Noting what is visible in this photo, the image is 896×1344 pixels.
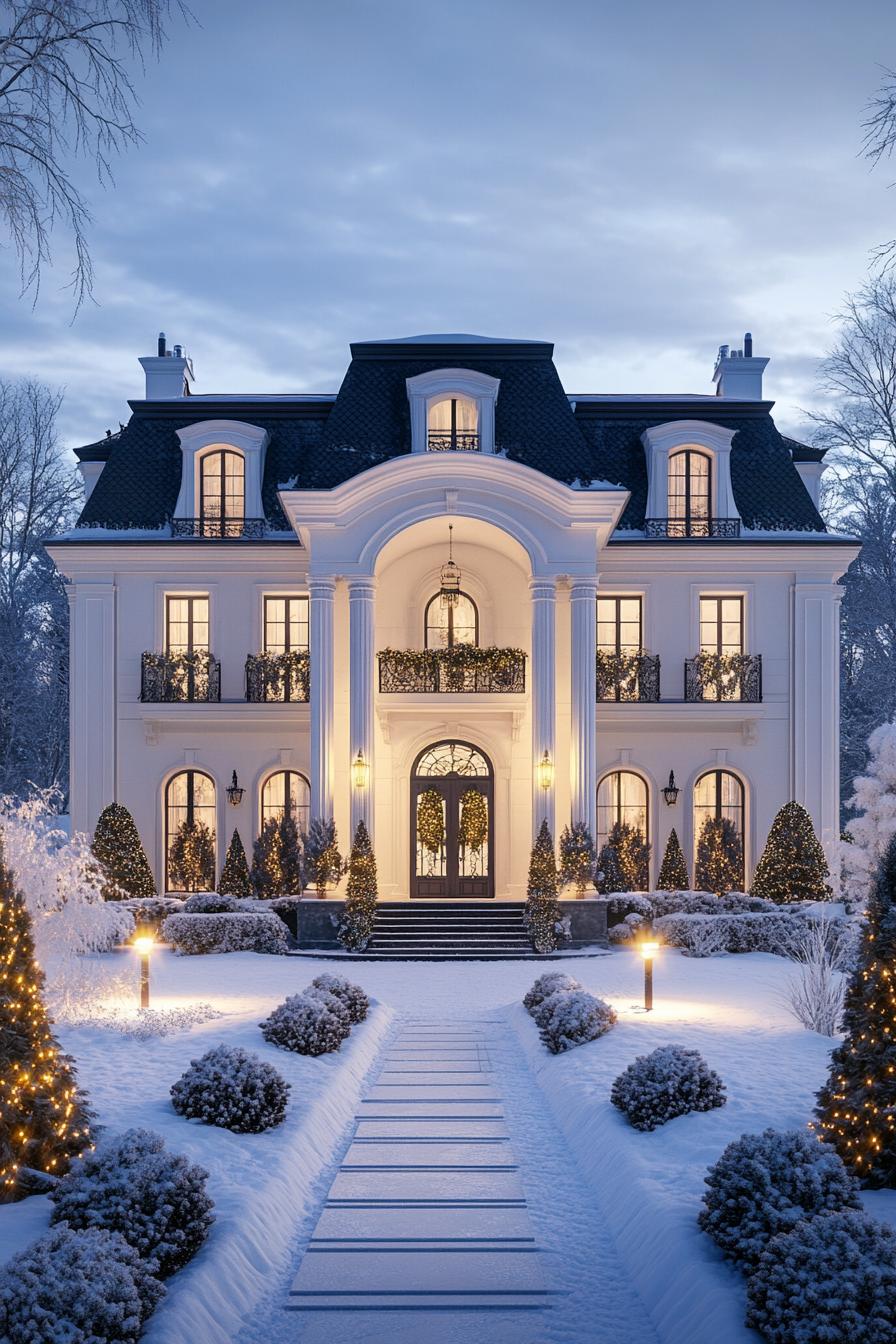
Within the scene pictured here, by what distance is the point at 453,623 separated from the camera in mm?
24875

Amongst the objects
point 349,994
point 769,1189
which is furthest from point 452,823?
point 769,1189

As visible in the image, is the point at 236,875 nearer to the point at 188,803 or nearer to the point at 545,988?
the point at 188,803

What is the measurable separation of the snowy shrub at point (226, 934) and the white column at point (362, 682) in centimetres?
230

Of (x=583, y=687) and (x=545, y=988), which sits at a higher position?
(x=583, y=687)

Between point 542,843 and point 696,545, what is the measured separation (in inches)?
304

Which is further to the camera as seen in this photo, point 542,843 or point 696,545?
point 696,545

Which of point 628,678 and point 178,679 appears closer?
point 628,678

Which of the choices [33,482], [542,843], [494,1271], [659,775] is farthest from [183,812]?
[494,1271]

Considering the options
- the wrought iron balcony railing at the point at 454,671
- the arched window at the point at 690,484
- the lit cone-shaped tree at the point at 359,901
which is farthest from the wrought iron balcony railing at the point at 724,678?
the lit cone-shaped tree at the point at 359,901

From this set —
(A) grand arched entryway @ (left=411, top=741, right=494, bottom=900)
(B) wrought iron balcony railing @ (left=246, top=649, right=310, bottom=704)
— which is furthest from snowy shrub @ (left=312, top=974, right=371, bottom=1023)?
(B) wrought iron balcony railing @ (left=246, top=649, right=310, bottom=704)

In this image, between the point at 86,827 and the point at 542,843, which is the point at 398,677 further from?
the point at 86,827

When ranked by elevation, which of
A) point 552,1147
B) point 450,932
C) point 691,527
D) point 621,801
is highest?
point 691,527

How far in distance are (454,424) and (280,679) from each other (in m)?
6.30

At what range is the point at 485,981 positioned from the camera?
17.7m
